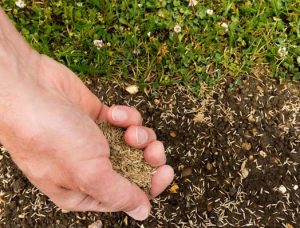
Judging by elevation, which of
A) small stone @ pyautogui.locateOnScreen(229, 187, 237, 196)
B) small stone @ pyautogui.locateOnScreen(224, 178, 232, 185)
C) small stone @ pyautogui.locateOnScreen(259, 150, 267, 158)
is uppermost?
small stone @ pyautogui.locateOnScreen(259, 150, 267, 158)

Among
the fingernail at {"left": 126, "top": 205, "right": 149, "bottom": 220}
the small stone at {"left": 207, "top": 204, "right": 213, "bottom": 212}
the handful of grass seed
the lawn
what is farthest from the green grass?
the fingernail at {"left": 126, "top": 205, "right": 149, "bottom": 220}

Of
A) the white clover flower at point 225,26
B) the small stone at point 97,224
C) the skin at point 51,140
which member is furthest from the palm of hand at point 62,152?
the white clover flower at point 225,26

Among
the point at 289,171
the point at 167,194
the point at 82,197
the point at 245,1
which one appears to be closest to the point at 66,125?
the point at 82,197

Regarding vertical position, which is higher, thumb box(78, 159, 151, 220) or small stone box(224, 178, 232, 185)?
thumb box(78, 159, 151, 220)

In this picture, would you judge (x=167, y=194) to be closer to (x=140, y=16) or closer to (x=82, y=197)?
(x=82, y=197)

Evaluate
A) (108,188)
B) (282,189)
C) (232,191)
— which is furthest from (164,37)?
(108,188)

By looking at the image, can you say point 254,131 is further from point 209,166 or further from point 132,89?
point 132,89

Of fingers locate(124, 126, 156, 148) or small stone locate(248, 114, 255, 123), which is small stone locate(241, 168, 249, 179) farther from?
fingers locate(124, 126, 156, 148)

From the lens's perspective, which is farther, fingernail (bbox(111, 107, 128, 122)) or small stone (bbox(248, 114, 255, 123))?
small stone (bbox(248, 114, 255, 123))
